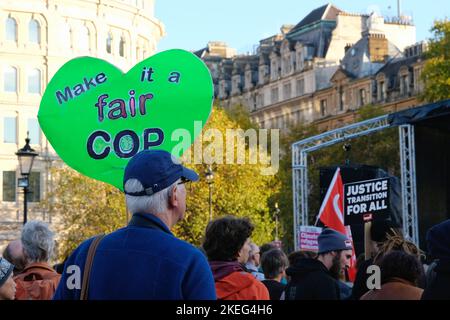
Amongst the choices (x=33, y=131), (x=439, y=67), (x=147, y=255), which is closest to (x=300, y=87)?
(x=33, y=131)

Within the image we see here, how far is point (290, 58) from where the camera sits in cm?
9006

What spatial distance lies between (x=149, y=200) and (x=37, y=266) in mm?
2667

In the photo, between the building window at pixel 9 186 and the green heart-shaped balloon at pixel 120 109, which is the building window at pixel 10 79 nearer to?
the building window at pixel 9 186

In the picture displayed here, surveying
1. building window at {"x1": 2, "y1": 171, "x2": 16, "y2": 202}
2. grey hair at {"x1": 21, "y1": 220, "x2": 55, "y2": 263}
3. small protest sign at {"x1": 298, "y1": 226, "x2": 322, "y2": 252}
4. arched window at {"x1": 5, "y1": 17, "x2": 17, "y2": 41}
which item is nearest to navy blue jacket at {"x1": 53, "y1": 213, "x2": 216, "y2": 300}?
grey hair at {"x1": 21, "y1": 220, "x2": 55, "y2": 263}

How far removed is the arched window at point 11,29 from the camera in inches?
2687

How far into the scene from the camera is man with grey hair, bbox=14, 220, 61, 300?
7.69 metres

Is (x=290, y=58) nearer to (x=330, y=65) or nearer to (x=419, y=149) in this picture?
A: (x=330, y=65)

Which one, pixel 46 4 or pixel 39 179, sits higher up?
pixel 46 4

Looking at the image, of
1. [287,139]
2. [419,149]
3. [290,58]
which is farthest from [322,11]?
[419,149]

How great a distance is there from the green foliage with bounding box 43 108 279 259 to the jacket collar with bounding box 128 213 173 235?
149 feet

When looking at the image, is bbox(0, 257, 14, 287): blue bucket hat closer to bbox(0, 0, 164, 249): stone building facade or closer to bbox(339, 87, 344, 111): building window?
bbox(0, 0, 164, 249): stone building facade

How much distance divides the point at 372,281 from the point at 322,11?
8220 cm

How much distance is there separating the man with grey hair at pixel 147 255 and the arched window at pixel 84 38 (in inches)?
2587

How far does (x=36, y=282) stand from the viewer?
25.2 ft
